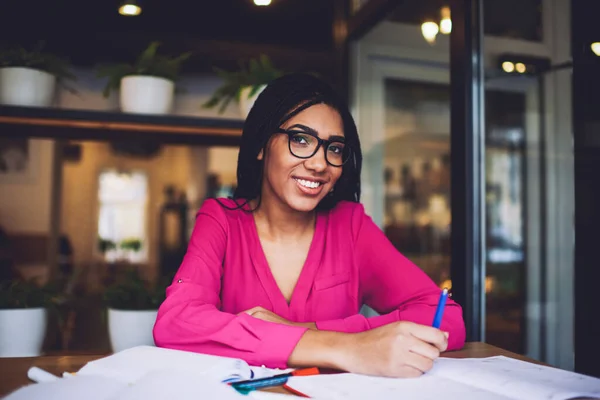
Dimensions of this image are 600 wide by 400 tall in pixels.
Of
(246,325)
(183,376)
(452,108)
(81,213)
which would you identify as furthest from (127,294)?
(81,213)

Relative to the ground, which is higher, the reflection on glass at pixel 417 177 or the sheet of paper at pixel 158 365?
the reflection on glass at pixel 417 177

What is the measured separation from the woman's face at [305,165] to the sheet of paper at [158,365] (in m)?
0.60

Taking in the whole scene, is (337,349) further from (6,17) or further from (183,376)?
(6,17)

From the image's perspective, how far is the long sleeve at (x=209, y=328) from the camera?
95 cm

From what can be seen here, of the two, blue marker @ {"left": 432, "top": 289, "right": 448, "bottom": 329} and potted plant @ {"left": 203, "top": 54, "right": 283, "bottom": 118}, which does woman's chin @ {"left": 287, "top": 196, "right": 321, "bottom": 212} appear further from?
potted plant @ {"left": 203, "top": 54, "right": 283, "bottom": 118}

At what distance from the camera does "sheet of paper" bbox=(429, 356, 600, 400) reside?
2.49 feet

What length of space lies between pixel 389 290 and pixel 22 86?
160cm

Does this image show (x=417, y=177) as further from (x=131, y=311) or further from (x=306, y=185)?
(x=306, y=185)

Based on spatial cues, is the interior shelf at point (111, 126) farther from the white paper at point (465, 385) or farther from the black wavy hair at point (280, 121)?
the white paper at point (465, 385)

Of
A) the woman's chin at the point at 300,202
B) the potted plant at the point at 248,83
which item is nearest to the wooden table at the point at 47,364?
the woman's chin at the point at 300,202

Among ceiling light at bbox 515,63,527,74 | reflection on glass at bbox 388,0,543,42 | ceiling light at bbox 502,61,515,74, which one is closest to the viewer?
reflection on glass at bbox 388,0,543,42

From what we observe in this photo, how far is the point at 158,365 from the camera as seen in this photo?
855mm

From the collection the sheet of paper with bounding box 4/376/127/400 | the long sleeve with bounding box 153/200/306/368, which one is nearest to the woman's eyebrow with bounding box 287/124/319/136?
the long sleeve with bounding box 153/200/306/368

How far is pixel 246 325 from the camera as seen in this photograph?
985 mm
